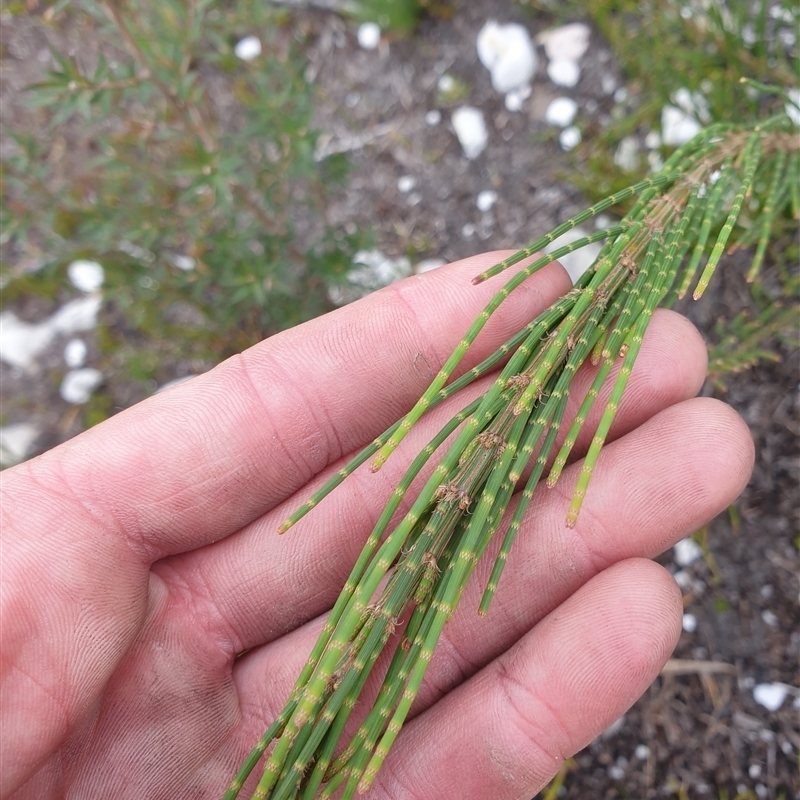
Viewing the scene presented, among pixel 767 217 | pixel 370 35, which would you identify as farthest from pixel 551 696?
pixel 370 35

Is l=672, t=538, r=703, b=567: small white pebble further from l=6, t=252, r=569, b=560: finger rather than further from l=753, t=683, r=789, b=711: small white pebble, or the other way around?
l=6, t=252, r=569, b=560: finger

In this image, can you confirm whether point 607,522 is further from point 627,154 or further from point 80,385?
point 80,385

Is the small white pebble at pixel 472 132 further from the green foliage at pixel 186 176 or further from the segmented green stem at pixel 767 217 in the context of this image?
the segmented green stem at pixel 767 217

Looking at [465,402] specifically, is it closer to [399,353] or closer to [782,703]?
[399,353]

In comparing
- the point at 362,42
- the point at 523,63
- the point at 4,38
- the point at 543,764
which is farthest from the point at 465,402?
the point at 4,38

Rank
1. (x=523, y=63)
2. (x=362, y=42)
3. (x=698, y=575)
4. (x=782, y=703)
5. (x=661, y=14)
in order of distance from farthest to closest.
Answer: (x=362, y=42) < (x=523, y=63) < (x=661, y=14) < (x=698, y=575) < (x=782, y=703)
